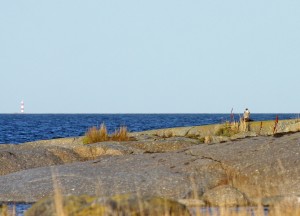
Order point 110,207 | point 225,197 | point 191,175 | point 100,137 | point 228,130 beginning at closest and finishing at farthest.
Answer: point 110,207, point 225,197, point 191,175, point 100,137, point 228,130

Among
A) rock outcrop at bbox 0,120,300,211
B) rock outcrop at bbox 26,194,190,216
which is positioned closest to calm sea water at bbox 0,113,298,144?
rock outcrop at bbox 0,120,300,211

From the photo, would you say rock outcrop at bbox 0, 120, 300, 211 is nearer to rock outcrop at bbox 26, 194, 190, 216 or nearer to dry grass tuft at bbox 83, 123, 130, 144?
rock outcrop at bbox 26, 194, 190, 216

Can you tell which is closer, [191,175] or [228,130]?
[191,175]

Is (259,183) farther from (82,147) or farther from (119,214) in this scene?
(82,147)

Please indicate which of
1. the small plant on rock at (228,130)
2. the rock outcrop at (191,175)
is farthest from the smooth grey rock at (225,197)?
the small plant on rock at (228,130)

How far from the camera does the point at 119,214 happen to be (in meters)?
10.8

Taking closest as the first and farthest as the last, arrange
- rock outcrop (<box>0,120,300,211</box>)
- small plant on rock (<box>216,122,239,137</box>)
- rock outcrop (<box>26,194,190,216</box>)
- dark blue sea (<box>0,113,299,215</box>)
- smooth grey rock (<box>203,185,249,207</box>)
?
rock outcrop (<box>26,194,190,216</box>)
smooth grey rock (<box>203,185,249,207</box>)
rock outcrop (<box>0,120,300,211</box>)
small plant on rock (<box>216,122,239,137</box>)
dark blue sea (<box>0,113,299,215</box>)

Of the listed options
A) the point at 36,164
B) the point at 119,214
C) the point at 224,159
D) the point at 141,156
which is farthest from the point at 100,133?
the point at 119,214

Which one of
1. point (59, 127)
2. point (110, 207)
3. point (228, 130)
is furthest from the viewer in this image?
point (59, 127)

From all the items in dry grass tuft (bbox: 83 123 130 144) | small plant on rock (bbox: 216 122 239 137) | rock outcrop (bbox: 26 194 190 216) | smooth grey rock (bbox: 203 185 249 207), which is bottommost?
smooth grey rock (bbox: 203 185 249 207)

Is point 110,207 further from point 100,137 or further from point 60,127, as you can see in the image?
point 60,127

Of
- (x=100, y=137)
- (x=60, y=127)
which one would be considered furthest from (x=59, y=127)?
(x=100, y=137)

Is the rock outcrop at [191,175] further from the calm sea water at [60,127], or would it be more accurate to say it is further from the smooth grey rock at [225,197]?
the calm sea water at [60,127]

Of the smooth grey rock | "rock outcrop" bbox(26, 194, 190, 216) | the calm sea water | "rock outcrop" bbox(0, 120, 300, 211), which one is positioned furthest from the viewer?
the calm sea water
